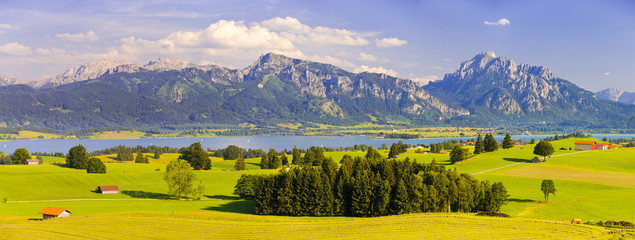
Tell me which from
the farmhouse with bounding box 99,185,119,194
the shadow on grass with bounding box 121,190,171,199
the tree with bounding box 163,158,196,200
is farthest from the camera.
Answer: the farmhouse with bounding box 99,185,119,194

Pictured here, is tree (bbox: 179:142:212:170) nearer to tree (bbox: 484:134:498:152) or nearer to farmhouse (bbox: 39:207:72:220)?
farmhouse (bbox: 39:207:72:220)

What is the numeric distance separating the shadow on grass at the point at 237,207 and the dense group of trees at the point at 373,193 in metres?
3.46

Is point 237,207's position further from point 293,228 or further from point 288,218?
point 293,228

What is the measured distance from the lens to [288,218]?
61.8 metres

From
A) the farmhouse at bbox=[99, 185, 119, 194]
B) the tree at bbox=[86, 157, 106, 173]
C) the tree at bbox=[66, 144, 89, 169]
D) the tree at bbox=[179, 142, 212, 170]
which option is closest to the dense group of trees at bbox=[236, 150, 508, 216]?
the farmhouse at bbox=[99, 185, 119, 194]

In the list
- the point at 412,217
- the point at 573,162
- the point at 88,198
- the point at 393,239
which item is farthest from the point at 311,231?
the point at 573,162

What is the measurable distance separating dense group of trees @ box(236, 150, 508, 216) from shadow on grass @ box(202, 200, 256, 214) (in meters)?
3.46

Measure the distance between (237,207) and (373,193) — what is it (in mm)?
22400

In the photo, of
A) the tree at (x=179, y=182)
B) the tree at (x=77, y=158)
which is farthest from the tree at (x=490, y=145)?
the tree at (x=77, y=158)

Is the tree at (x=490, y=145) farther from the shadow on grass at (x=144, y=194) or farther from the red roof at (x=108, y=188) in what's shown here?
the red roof at (x=108, y=188)

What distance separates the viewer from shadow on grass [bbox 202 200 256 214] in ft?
233

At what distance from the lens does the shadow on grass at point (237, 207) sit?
7112 centimetres

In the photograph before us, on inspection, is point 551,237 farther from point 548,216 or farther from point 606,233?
point 548,216

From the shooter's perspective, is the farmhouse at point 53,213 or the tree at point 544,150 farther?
the tree at point 544,150
